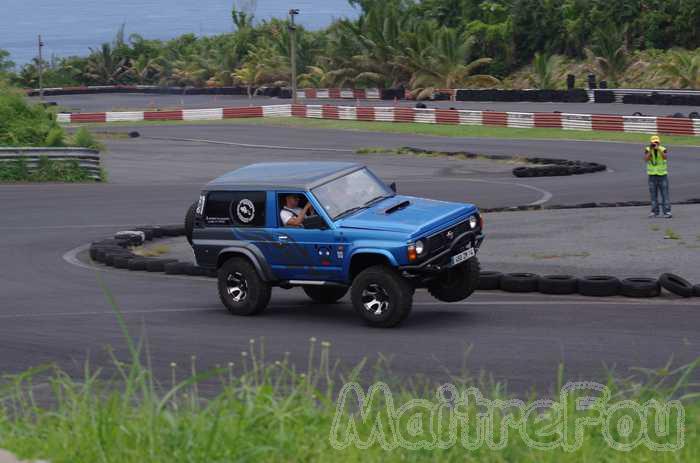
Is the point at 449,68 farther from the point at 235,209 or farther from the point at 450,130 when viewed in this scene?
the point at 235,209

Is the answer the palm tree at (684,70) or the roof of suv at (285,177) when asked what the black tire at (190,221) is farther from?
the palm tree at (684,70)

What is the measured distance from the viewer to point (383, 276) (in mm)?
13742

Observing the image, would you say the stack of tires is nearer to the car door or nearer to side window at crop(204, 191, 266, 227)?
the car door

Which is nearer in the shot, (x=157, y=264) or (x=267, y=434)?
(x=267, y=434)

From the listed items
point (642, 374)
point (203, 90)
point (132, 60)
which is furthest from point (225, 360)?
point (132, 60)

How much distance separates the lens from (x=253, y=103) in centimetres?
8175

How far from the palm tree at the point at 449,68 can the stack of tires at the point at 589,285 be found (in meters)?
62.4

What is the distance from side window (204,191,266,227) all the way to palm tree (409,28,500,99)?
63.5 meters

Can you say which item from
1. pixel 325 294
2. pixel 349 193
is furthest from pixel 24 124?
pixel 349 193

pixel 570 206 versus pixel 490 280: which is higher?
pixel 490 280

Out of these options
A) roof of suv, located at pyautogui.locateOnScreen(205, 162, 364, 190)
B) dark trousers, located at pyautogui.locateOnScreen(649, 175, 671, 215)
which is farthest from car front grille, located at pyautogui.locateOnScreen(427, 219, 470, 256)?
dark trousers, located at pyautogui.locateOnScreen(649, 175, 671, 215)

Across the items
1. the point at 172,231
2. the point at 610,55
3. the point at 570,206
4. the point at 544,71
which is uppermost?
the point at 610,55

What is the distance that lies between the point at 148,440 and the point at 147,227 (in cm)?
1839

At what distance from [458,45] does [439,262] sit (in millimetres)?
67504
